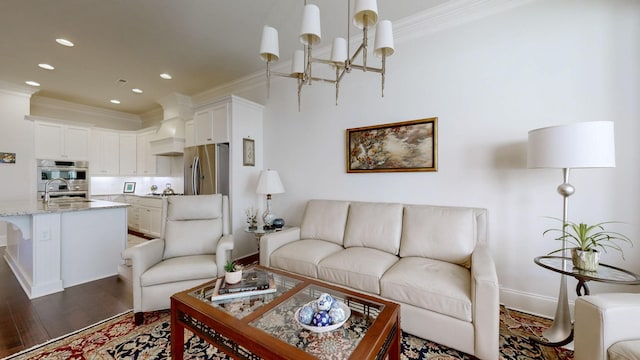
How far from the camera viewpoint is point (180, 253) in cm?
244

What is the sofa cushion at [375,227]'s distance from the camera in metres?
2.45

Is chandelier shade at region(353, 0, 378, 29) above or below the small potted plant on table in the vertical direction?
above

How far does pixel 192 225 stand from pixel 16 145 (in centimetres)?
472

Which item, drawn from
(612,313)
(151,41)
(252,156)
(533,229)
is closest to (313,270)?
(612,313)

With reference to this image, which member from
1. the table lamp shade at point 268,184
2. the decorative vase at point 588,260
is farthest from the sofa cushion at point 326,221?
the decorative vase at point 588,260

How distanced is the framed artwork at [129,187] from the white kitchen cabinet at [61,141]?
0.99 m

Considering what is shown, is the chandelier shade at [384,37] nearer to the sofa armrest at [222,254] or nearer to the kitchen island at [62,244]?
the sofa armrest at [222,254]

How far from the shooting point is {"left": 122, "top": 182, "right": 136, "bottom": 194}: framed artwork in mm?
6010

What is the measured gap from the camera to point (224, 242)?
7.64 ft

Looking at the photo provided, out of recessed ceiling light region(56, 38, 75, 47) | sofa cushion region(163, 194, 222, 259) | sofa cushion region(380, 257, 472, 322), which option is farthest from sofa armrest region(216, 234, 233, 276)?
recessed ceiling light region(56, 38, 75, 47)

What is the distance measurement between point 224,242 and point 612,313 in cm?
256

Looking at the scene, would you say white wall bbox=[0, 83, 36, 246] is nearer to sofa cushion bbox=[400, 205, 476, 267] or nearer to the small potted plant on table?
the small potted plant on table

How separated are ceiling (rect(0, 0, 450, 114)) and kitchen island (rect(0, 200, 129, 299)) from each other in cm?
204

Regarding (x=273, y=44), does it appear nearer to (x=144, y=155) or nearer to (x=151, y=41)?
(x=151, y=41)
